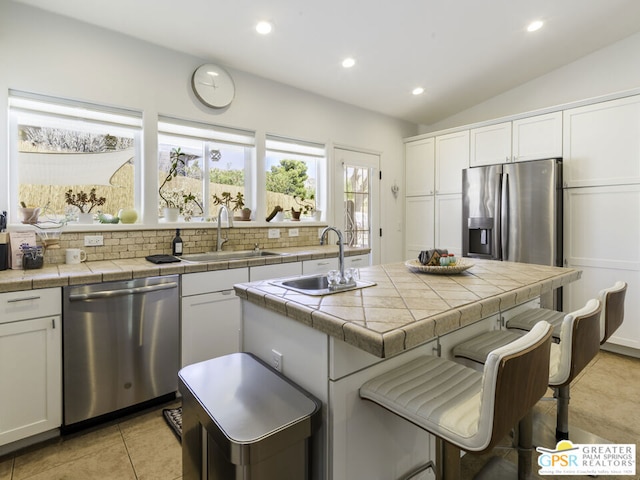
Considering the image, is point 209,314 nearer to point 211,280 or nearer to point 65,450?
point 211,280

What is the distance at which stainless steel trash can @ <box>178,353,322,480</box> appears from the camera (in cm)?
103

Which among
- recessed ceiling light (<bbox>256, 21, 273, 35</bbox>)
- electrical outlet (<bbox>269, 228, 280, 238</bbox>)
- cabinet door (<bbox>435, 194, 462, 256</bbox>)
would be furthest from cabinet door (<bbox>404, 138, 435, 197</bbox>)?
recessed ceiling light (<bbox>256, 21, 273, 35</bbox>)

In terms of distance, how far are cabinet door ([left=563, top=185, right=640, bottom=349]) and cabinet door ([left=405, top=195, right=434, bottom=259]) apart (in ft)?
5.09

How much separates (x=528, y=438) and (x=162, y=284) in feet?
7.16

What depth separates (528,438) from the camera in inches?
59.6

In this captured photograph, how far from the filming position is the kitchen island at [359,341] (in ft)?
3.64

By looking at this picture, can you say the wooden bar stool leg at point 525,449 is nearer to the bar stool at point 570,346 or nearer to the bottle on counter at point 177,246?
the bar stool at point 570,346

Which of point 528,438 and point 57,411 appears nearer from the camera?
point 528,438

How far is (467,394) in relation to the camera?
1.17 meters

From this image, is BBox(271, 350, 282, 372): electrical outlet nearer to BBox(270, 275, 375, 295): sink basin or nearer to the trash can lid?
the trash can lid

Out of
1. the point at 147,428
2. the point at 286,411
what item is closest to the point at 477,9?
the point at 286,411

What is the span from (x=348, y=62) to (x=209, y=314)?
2709 millimetres

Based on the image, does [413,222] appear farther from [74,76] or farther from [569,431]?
[74,76]

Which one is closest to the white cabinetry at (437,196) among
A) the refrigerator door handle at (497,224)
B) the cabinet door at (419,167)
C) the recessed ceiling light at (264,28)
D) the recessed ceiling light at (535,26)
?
the cabinet door at (419,167)
